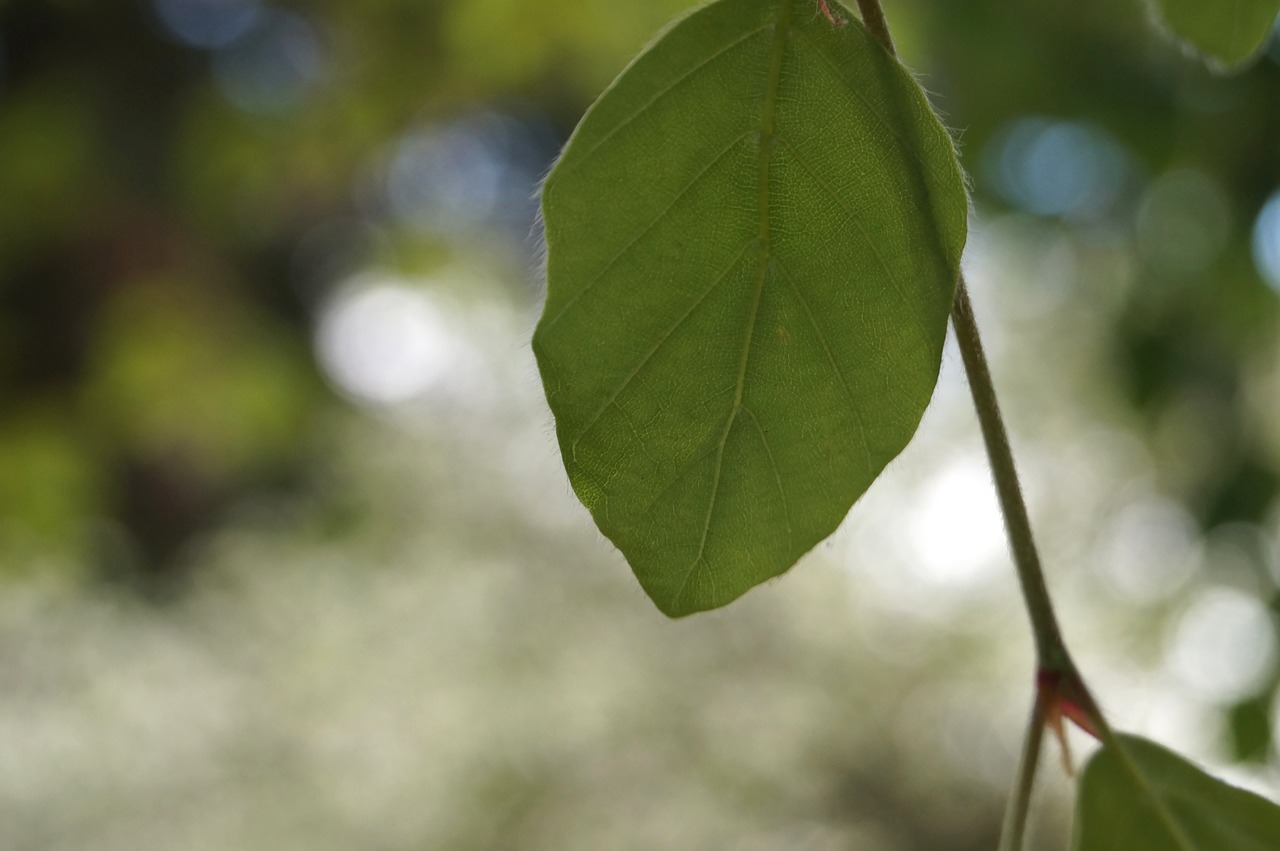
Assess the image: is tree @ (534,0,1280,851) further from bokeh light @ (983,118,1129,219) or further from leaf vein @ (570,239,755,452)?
bokeh light @ (983,118,1129,219)

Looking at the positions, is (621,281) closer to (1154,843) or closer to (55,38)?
(1154,843)

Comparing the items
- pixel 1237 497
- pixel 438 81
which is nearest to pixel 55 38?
pixel 438 81

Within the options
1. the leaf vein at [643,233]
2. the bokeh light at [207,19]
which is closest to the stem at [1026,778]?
the leaf vein at [643,233]

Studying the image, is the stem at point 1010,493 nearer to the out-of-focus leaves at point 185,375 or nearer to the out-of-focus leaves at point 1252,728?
the out-of-focus leaves at point 1252,728

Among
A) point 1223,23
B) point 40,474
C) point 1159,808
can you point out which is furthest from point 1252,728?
point 40,474

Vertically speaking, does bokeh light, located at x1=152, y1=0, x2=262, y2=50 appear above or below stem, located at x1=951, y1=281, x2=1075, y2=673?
above

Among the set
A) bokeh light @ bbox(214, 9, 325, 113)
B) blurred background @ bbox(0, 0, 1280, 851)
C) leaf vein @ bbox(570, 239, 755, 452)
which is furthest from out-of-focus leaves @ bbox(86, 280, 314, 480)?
leaf vein @ bbox(570, 239, 755, 452)
